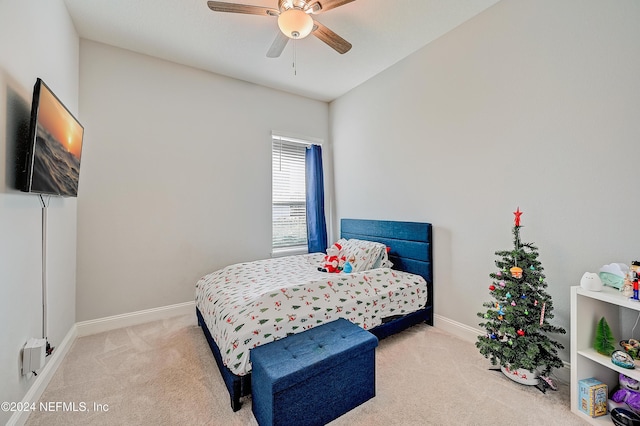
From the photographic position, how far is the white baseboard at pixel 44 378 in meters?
1.46

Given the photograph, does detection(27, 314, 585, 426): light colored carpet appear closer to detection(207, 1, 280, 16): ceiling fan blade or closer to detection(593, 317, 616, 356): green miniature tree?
detection(593, 317, 616, 356): green miniature tree

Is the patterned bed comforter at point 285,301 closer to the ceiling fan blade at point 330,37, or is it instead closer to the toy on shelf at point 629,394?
the toy on shelf at point 629,394

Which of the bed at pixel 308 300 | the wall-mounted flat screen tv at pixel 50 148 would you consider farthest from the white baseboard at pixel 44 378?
the wall-mounted flat screen tv at pixel 50 148

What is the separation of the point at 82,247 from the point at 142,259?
1.77ft

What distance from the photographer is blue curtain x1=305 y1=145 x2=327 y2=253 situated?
4152mm

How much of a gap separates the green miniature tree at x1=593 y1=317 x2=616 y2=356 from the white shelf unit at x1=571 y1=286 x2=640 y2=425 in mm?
25

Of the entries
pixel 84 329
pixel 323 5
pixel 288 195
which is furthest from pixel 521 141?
pixel 84 329

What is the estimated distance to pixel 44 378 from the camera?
1812 millimetres

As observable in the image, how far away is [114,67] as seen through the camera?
2.81 metres

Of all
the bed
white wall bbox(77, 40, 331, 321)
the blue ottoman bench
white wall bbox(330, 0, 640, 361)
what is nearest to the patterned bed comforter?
the bed

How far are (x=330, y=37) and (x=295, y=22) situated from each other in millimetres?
400

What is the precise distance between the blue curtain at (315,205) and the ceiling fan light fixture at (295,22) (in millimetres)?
2299

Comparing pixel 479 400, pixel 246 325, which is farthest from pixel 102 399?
pixel 479 400

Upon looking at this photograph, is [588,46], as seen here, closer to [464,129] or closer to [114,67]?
[464,129]
